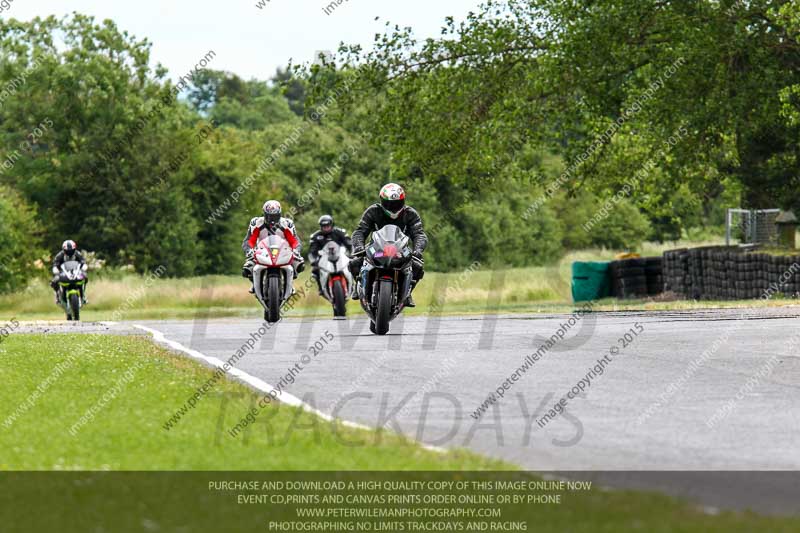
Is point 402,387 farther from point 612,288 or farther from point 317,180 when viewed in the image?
point 317,180

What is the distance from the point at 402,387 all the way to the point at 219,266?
58.7 m

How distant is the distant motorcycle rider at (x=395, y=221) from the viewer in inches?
736

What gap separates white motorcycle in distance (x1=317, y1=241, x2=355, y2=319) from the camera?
83.2 feet

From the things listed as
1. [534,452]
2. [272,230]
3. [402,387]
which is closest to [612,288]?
[272,230]

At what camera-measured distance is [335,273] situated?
1005 inches

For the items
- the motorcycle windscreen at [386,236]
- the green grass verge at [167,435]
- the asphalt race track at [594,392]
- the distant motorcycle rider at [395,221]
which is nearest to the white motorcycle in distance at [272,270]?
the asphalt race track at [594,392]

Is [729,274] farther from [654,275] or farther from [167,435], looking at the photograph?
[167,435]

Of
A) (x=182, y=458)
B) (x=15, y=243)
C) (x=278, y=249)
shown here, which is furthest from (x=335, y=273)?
(x=15, y=243)

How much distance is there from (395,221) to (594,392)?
25.8ft

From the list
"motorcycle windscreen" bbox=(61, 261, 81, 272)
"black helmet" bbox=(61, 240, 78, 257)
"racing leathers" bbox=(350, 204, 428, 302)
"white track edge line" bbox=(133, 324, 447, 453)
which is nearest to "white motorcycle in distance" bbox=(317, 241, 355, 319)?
"white track edge line" bbox=(133, 324, 447, 453)

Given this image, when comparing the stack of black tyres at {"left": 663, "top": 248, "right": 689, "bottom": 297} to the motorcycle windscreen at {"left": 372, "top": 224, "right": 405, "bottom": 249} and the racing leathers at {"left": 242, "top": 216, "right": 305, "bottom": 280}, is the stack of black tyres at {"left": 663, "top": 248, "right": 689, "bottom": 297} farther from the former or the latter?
the motorcycle windscreen at {"left": 372, "top": 224, "right": 405, "bottom": 249}

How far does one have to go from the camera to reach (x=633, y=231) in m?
83.3

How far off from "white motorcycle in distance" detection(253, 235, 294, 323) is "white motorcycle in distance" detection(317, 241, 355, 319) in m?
1.75

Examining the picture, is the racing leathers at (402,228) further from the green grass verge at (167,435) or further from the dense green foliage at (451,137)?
the dense green foliage at (451,137)
